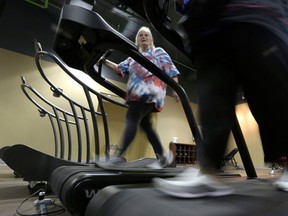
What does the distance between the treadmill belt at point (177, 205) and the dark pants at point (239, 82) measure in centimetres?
22

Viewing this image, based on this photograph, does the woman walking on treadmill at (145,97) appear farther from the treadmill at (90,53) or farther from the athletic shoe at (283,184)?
the athletic shoe at (283,184)

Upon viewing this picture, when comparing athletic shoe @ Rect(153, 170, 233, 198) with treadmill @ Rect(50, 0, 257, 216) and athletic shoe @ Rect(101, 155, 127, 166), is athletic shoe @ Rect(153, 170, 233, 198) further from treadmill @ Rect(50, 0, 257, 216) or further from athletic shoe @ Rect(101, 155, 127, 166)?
athletic shoe @ Rect(101, 155, 127, 166)

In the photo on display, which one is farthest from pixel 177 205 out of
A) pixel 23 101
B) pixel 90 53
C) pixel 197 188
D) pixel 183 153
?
pixel 183 153

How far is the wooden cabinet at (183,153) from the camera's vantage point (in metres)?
8.34

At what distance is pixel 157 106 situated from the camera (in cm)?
186

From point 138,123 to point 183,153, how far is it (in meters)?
7.11

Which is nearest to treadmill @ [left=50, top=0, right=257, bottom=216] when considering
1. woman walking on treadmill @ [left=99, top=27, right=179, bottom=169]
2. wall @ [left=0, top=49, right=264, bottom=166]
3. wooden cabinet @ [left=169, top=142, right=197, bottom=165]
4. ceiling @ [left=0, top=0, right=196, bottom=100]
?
woman walking on treadmill @ [left=99, top=27, right=179, bottom=169]

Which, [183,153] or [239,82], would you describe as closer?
[239,82]

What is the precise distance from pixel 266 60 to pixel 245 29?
0.45 ft

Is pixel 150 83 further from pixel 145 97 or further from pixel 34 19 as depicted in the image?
pixel 34 19

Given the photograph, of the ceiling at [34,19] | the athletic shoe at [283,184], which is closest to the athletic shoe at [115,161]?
the athletic shoe at [283,184]

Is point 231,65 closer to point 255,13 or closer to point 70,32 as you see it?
point 255,13

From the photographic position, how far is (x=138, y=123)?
69.3 inches

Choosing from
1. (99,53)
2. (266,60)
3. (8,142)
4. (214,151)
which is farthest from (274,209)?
(8,142)
